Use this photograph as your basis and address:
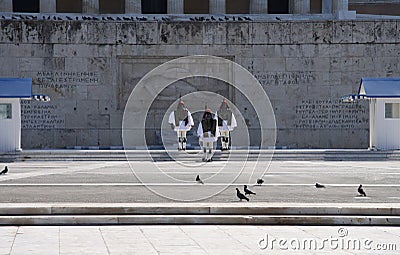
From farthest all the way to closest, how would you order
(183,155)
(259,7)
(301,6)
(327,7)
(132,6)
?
(327,7) → (301,6) → (259,7) → (132,6) → (183,155)

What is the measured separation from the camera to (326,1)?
52.5 meters

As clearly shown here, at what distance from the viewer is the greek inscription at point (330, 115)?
34.6 metres

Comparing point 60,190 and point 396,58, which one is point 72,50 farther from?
point 60,190

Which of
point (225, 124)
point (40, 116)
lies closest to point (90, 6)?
point (40, 116)

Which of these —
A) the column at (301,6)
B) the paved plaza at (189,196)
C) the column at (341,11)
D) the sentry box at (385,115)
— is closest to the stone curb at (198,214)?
the paved plaza at (189,196)

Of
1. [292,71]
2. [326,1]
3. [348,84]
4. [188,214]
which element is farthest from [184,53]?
[188,214]

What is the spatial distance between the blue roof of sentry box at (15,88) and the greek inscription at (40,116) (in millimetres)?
5353

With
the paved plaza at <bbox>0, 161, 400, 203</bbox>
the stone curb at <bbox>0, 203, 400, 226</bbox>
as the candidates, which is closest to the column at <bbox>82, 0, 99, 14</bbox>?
the paved plaza at <bbox>0, 161, 400, 203</bbox>

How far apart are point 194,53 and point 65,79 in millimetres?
5861

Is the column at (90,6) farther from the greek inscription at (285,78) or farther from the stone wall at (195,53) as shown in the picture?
the greek inscription at (285,78)

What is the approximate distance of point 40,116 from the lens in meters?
34.0

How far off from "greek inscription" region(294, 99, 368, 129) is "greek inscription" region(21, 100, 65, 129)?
10520mm

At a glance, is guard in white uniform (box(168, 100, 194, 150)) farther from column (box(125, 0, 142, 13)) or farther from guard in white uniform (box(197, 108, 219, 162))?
column (box(125, 0, 142, 13))

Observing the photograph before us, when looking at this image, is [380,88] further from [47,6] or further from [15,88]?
[47,6]
